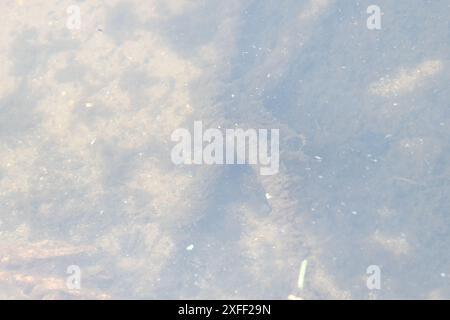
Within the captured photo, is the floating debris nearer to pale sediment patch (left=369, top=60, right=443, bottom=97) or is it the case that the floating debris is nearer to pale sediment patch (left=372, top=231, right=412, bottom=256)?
pale sediment patch (left=372, top=231, right=412, bottom=256)

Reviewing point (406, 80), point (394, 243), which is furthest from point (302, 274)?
point (406, 80)

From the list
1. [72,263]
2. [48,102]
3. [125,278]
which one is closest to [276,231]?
[125,278]

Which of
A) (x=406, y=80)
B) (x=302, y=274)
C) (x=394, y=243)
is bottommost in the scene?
(x=302, y=274)

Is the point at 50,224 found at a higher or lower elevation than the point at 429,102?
lower

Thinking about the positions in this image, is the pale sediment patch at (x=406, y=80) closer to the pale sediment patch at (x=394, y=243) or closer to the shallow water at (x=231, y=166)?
the shallow water at (x=231, y=166)

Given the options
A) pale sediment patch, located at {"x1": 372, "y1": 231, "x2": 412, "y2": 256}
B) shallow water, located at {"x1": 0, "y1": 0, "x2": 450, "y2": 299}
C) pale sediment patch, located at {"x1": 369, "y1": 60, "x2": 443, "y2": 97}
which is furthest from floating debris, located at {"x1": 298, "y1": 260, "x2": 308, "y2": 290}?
pale sediment patch, located at {"x1": 369, "y1": 60, "x2": 443, "y2": 97}

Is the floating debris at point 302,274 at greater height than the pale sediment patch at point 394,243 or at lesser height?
lesser

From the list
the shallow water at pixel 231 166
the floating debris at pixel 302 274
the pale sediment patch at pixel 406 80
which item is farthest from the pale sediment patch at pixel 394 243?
the pale sediment patch at pixel 406 80

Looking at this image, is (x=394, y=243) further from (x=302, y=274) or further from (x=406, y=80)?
(x=406, y=80)

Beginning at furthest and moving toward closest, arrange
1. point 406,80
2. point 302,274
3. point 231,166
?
point 406,80
point 231,166
point 302,274

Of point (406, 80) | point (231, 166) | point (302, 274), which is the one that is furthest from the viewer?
point (406, 80)

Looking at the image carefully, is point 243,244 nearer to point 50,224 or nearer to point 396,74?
point 50,224
